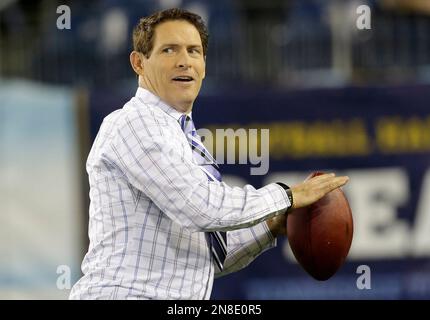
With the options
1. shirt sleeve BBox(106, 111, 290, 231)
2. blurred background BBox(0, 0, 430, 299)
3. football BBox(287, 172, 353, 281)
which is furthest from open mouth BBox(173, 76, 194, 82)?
blurred background BBox(0, 0, 430, 299)

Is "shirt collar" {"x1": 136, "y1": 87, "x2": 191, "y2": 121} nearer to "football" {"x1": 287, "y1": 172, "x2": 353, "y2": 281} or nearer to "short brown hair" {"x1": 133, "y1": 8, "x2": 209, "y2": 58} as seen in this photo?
"short brown hair" {"x1": 133, "y1": 8, "x2": 209, "y2": 58}

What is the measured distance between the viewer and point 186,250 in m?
4.26

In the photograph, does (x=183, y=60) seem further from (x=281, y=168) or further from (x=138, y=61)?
(x=281, y=168)

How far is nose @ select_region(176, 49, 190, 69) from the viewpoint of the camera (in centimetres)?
442

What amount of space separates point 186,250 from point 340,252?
0.71 meters

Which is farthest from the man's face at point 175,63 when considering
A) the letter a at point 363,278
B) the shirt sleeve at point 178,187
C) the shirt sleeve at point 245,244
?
the letter a at point 363,278

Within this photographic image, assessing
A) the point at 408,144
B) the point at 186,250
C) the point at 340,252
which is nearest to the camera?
the point at 186,250

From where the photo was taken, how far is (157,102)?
444 centimetres

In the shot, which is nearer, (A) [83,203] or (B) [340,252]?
(B) [340,252]

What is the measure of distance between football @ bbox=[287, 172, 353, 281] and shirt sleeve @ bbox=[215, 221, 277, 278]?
12 cm

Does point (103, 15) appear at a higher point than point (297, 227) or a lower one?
higher

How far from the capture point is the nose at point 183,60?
14.5 feet

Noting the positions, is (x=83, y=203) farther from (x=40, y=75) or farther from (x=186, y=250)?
(x=186, y=250)
